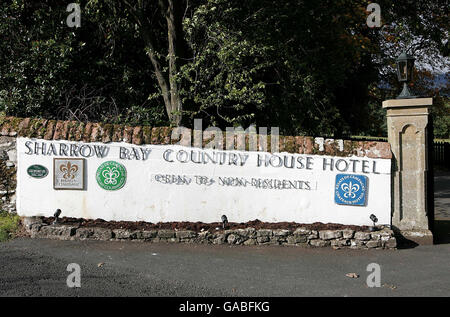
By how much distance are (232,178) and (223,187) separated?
0.23 metres

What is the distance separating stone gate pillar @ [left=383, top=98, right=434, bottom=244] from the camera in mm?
8172

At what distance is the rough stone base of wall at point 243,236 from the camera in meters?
7.64

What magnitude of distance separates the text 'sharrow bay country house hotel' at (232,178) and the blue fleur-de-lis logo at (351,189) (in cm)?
2

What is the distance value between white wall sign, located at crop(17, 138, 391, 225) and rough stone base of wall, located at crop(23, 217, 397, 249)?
0.49m

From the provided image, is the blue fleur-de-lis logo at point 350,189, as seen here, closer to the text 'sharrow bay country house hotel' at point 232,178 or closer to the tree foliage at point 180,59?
the text 'sharrow bay country house hotel' at point 232,178

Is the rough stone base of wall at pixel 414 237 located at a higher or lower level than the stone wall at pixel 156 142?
lower

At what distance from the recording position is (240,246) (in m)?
7.59

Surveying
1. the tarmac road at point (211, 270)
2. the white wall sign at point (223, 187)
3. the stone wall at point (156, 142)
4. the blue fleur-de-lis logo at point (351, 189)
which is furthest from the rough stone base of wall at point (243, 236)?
the blue fleur-de-lis logo at point (351, 189)

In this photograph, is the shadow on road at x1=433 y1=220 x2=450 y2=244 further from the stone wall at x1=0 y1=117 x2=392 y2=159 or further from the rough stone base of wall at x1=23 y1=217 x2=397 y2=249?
the stone wall at x1=0 y1=117 x2=392 y2=159

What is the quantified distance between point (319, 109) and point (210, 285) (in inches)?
303

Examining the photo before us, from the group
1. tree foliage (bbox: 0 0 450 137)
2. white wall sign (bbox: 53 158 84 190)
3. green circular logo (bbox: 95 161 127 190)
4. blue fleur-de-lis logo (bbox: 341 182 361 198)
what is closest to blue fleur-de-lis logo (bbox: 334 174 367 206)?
blue fleur-de-lis logo (bbox: 341 182 361 198)

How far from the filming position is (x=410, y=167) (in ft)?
27.0
